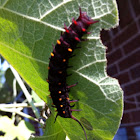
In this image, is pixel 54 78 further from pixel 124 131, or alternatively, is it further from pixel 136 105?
pixel 124 131

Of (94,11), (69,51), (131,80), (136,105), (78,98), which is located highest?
(94,11)

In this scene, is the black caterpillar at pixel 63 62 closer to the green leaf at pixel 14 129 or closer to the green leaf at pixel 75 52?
the green leaf at pixel 75 52

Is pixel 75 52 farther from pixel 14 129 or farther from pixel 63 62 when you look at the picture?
pixel 14 129

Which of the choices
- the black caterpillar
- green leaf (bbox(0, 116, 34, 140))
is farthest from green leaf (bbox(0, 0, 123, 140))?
green leaf (bbox(0, 116, 34, 140))

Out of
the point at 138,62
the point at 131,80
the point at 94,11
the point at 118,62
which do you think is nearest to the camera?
the point at 94,11

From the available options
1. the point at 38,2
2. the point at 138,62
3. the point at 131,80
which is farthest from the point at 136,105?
the point at 38,2

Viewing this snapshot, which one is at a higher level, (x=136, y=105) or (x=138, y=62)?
(x=138, y=62)

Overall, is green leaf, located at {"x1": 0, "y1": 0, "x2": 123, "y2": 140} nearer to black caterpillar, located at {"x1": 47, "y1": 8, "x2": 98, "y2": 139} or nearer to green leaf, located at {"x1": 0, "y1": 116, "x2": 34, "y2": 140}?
black caterpillar, located at {"x1": 47, "y1": 8, "x2": 98, "y2": 139}
